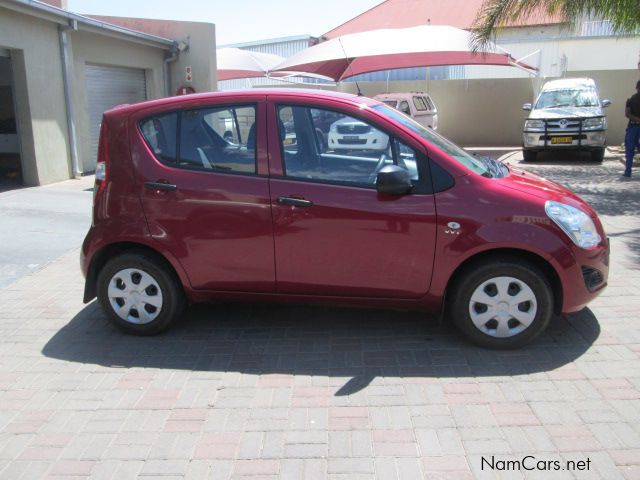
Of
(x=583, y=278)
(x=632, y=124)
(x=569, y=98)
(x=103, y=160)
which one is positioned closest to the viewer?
(x=583, y=278)

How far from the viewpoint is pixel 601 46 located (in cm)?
2147

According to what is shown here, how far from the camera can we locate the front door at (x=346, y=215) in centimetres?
398

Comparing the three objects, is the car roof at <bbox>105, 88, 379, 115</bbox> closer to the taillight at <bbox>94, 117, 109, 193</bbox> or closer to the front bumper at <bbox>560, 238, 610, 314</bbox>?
the taillight at <bbox>94, 117, 109, 193</bbox>

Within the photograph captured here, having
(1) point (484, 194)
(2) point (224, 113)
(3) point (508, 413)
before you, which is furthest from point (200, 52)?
(3) point (508, 413)

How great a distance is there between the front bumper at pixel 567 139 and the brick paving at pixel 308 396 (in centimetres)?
1047

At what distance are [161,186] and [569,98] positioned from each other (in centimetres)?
1401

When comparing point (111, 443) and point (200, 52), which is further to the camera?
point (200, 52)

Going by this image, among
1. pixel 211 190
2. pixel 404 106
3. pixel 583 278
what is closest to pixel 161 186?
pixel 211 190

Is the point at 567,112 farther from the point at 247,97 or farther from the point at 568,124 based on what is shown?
the point at 247,97

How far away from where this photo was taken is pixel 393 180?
388 cm

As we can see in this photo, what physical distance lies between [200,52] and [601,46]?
14623 millimetres

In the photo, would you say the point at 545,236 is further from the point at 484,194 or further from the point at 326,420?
the point at 326,420

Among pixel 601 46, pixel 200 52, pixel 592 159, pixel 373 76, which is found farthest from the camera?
pixel 373 76

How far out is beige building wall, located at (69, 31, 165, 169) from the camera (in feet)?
41.7
